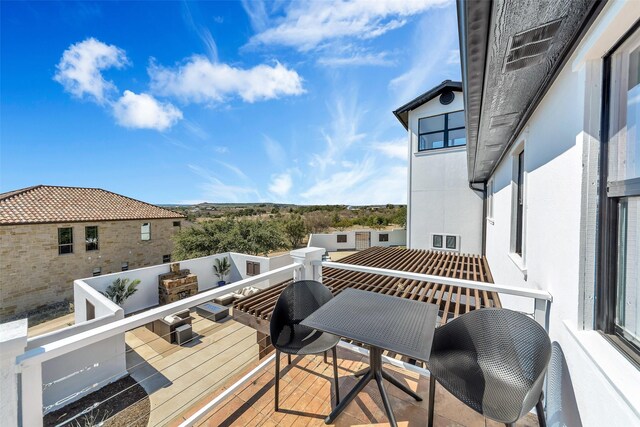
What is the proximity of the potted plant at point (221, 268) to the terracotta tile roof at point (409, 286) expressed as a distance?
378 inches

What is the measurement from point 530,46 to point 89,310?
12255mm

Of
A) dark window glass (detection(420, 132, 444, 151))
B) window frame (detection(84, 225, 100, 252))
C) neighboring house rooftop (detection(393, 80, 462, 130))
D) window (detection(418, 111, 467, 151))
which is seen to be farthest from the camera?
window frame (detection(84, 225, 100, 252))

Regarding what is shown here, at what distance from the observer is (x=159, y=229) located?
54.4ft

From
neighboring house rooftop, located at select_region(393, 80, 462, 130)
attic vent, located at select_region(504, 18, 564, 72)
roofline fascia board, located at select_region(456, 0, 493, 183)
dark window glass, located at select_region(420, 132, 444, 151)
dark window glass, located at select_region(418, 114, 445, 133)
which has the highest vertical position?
neighboring house rooftop, located at select_region(393, 80, 462, 130)

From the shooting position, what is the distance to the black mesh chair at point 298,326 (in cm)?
184

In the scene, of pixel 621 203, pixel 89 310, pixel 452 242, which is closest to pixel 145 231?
pixel 89 310

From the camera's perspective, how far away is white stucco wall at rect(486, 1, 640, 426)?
0.96 metres

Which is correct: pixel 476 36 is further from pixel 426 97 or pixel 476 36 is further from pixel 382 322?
pixel 426 97

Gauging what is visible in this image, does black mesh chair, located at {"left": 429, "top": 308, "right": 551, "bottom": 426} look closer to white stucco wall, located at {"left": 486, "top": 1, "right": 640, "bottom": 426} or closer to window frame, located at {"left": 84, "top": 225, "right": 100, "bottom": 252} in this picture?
white stucco wall, located at {"left": 486, "top": 1, "right": 640, "bottom": 426}

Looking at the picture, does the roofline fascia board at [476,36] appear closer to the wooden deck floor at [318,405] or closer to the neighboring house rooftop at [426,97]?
the wooden deck floor at [318,405]

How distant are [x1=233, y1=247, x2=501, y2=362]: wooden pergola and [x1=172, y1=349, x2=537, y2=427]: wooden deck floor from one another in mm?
959

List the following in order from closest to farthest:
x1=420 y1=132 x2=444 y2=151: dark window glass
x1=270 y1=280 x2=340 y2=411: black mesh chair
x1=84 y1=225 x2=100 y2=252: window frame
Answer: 1. x1=270 y1=280 x2=340 y2=411: black mesh chair
2. x1=420 y1=132 x2=444 y2=151: dark window glass
3. x1=84 y1=225 x2=100 y2=252: window frame

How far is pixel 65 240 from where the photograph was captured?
1270 cm

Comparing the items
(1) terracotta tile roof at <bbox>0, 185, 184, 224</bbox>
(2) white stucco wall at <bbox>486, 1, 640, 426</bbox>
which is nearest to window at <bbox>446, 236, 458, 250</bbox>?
(2) white stucco wall at <bbox>486, 1, 640, 426</bbox>
